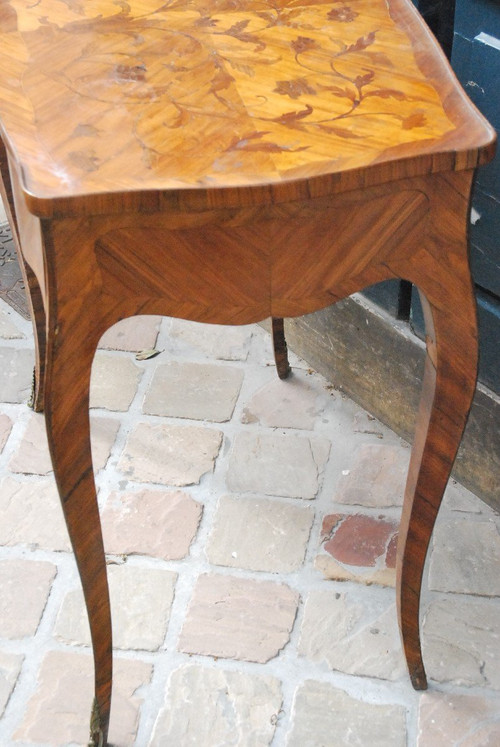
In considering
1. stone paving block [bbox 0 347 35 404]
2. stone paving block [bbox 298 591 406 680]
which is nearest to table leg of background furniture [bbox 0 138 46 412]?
stone paving block [bbox 0 347 35 404]

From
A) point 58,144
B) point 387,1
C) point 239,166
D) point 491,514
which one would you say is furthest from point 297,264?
point 491,514

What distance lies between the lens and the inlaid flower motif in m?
1.35

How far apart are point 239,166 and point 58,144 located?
21cm

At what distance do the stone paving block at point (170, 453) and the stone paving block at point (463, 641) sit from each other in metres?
0.54

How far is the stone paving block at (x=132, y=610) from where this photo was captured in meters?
1.61

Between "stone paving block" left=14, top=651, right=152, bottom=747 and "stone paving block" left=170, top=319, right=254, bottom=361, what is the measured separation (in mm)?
837

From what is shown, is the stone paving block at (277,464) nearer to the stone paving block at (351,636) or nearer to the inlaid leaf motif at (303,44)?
the stone paving block at (351,636)

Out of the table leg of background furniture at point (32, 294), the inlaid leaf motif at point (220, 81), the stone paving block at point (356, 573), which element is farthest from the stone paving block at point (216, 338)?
the inlaid leaf motif at point (220, 81)

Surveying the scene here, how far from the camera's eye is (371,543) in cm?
178

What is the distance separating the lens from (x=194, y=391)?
6.95 ft

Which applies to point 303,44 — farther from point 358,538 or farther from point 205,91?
point 358,538

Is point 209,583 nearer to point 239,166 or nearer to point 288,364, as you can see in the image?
point 288,364

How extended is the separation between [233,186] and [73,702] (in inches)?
36.6

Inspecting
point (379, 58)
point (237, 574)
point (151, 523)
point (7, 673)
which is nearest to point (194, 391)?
point (151, 523)
